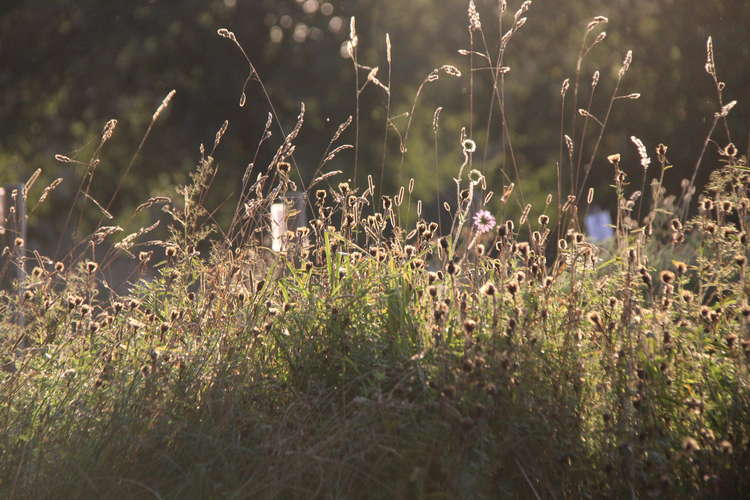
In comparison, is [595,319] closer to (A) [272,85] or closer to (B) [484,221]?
(B) [484,221]

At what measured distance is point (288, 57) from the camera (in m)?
12.3

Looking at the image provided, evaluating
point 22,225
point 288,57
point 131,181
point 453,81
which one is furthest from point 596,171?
point 22,225

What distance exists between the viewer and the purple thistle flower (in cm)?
344

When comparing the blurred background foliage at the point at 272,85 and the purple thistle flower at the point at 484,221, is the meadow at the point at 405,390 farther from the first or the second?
the blurred background foliage at the point at 272,85

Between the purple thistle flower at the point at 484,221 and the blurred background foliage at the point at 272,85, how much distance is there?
26.6 ft

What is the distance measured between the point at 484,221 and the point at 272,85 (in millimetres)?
8690

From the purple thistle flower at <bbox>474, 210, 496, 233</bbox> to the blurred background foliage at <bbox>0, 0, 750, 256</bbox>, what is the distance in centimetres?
812

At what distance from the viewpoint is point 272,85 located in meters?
12.1

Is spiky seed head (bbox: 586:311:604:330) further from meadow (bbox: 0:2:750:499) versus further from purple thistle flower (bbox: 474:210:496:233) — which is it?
purple thistle flower (bbox: 474:210:496:233)

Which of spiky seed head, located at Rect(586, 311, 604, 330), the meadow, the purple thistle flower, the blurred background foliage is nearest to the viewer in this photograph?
the meadow

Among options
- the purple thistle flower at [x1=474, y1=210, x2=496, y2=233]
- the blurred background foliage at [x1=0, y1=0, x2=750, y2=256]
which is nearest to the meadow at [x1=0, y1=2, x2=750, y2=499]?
the purple thistle flower at [x1=474, y1=210, x2=496, y2=233]

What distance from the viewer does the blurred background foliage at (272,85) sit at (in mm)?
12102

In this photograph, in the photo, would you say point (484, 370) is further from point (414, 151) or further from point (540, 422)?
point (414, 151)

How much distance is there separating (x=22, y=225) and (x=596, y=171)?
9979mm
